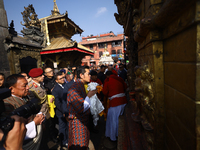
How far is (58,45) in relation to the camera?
8086 millimetres

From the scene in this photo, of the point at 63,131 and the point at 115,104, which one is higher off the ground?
the point at 115,104

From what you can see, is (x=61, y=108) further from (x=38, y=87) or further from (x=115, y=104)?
(x=115, y=104)

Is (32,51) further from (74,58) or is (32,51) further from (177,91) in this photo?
(177,91)

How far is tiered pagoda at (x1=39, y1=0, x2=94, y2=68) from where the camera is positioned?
7707 mm

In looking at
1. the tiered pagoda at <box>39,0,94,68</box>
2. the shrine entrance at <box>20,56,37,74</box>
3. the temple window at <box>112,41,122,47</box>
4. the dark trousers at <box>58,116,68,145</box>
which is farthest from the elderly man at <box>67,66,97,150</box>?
the temple window at <box>112,41,122,47</box>

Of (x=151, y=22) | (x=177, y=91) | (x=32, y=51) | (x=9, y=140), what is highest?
(x=32, y=51)

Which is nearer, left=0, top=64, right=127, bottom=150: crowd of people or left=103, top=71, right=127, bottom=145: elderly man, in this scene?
left=0, top=64, right=127, bottom=150: crowd of people

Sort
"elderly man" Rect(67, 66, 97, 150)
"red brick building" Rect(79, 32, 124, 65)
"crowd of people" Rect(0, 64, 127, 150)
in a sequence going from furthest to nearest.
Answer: "red brick building" Rect(79, 32, 124, 65) < "elderly man" Rect(67, 66, 97, 150) < "crowd of people" Rect(0, 64, 127, 150)

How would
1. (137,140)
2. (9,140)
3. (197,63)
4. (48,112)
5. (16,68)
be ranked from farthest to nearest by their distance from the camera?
(16,68)
(48,112)
(137,140)
(9,140)
(197,63)

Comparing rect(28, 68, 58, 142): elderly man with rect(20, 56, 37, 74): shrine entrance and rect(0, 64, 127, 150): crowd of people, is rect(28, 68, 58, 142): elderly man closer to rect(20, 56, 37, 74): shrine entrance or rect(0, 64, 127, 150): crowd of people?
rect(0, 64, 127, 150): crowd of people

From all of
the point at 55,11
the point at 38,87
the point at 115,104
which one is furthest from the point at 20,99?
the point at 55,11

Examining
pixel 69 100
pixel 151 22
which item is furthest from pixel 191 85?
pixel 69 100

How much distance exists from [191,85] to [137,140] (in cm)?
136

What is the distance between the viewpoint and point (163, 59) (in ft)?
3.30
